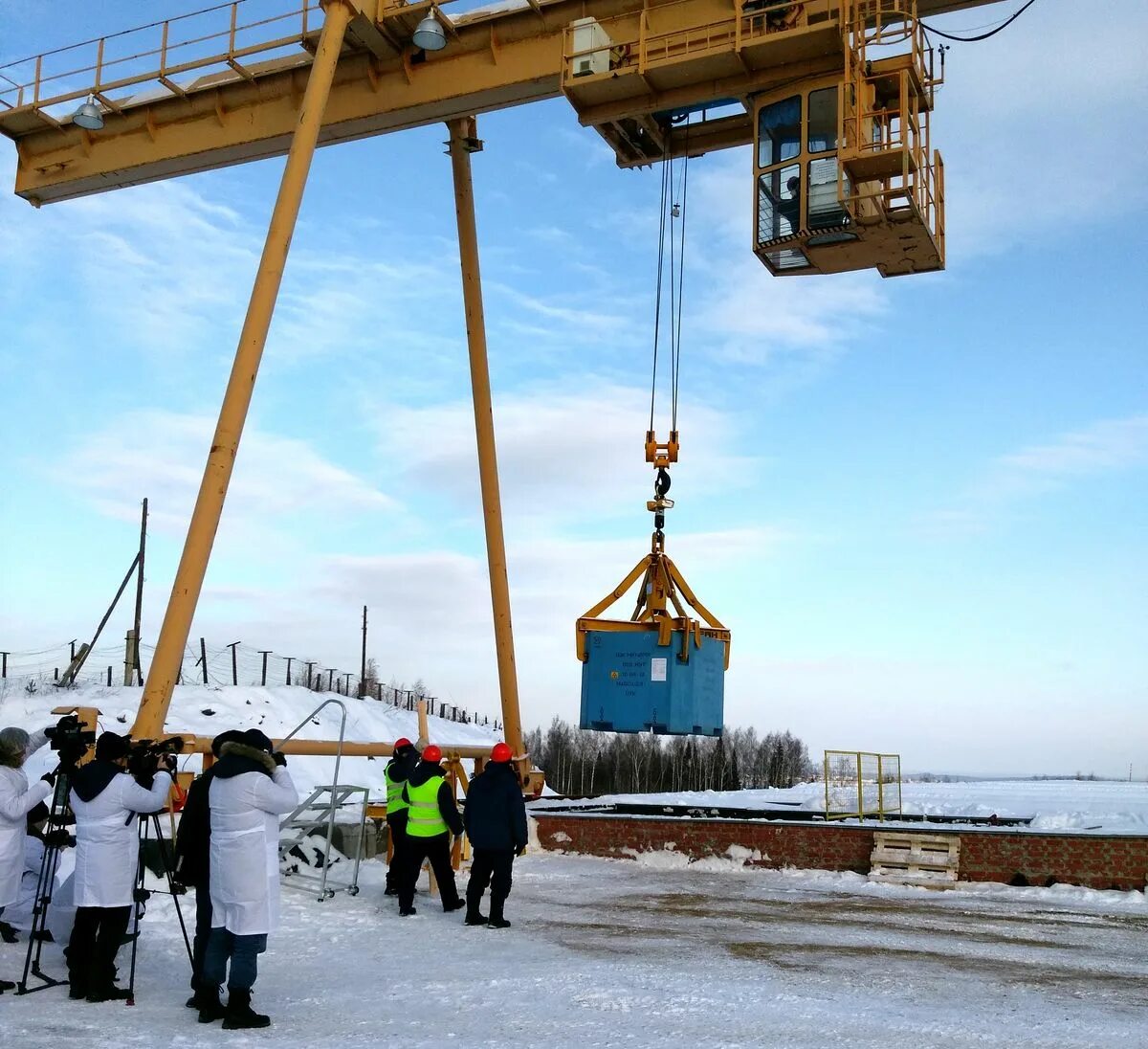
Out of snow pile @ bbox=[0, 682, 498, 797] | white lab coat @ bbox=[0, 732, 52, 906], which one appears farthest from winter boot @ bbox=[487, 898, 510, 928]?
snow pile @ bbox=[0, 682, 498, 797]

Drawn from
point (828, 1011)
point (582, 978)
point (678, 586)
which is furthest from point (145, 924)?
point (678, 586)

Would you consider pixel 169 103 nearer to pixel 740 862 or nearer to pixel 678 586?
pixel 678 586

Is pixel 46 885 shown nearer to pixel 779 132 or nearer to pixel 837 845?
pixel 837 845

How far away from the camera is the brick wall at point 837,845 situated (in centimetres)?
1252

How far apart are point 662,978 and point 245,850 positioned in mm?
2821

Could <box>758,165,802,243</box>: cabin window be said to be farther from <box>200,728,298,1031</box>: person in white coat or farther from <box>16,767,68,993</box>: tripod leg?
A: <box>16,767,68,993</box>: tripod leg

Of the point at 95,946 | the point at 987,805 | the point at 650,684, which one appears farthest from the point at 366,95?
the point at 987,805

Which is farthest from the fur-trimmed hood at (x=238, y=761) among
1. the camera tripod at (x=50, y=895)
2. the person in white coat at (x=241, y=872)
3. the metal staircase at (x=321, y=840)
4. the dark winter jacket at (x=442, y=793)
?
the metal staircase at (x=321, y=840)

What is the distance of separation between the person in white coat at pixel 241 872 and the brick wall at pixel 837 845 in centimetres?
947

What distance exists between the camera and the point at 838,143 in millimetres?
11656

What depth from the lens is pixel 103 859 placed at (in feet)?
20.1

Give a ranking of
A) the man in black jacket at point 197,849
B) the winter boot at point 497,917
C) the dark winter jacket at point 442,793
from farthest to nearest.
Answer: the dark winter jacket at point 442,793
the winter boot at point 497,917
the man in black jacket at point 197,849

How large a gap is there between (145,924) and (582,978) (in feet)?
10.8

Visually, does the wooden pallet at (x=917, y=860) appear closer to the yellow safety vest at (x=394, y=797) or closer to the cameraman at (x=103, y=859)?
the yellow safety vest at (x=394, y=797)
